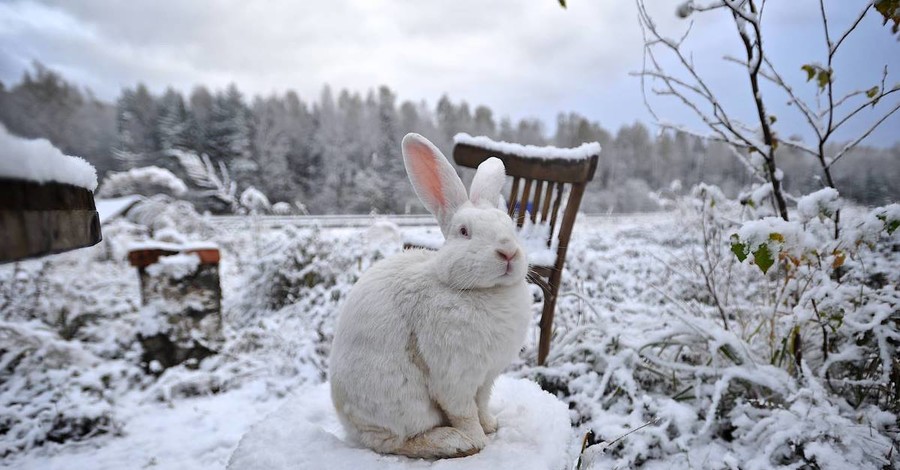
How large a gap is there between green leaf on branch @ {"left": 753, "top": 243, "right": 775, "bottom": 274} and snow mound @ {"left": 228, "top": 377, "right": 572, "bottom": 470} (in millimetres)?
857

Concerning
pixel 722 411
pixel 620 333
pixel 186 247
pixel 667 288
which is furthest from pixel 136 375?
pixel 667 288

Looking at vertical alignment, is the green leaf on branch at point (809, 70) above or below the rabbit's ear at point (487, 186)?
above

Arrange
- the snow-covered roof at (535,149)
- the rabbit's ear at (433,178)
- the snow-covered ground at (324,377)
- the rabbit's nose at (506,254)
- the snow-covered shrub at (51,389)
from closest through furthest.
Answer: the rabbit's nose at (506,254) < the rabbit's ear at (433,178) < the snow-covered ground at (324,377) < the snow-covered roof at (535,149) < the snow-covered shrub at (51,389)

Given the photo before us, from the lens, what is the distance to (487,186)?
1247 millimetres

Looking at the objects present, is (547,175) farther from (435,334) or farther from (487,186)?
(435,334)

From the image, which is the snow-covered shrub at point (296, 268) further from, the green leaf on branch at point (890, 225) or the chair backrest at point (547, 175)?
the green leaf on branch at point (890, 225)

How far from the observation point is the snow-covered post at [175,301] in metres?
2.99

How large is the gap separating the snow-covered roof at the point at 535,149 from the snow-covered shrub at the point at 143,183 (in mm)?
5660

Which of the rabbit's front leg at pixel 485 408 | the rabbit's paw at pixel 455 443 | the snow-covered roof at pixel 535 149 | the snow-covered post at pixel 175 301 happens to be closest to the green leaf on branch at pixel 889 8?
the snow-covered roof at pixel 535 149

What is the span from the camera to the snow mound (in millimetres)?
1078

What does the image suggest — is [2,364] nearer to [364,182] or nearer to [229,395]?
[229,395]

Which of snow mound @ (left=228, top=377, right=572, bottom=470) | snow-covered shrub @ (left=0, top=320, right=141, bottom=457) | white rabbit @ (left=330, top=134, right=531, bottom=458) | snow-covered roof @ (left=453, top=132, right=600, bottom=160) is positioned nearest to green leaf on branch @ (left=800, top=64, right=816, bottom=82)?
snow-covered roof @ (left=453, top=132, right=600, bottom=160)

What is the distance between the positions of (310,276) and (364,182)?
8.49 metres

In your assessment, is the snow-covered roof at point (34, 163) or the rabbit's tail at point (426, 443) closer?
the snow-covered roof at point (34, 163)
